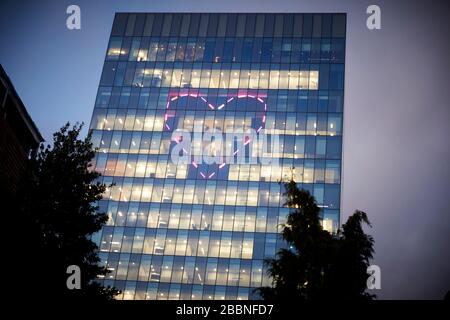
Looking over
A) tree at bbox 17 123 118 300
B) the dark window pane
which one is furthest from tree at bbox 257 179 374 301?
the dark window pane

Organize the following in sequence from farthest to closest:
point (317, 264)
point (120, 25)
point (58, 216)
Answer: point (120, 25) → point (58, 216) → point (317, 264)

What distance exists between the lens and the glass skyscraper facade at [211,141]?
64250mm

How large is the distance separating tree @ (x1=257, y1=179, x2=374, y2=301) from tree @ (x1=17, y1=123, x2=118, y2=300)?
7.91 m

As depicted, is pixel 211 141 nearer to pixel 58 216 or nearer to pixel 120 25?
pixel 120 25

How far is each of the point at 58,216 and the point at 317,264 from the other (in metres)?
11.7

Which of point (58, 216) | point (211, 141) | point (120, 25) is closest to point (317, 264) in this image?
point (58, 216)

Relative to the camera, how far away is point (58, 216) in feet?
69.8

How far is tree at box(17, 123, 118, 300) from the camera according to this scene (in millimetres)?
18828

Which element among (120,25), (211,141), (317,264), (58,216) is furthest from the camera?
(120,25)

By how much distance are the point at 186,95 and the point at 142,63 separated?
1050 centimetres

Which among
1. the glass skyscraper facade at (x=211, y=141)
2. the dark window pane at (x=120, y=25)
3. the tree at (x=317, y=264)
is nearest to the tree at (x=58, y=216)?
the tree at (x=317, y=264)

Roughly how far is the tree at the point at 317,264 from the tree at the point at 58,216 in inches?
311

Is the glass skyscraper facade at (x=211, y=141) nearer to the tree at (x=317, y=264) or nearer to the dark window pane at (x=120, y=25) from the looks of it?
the dark window pane at (x=120, y=25)

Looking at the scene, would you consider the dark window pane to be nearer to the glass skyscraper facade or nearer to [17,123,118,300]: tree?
the glass skyscraper facade
